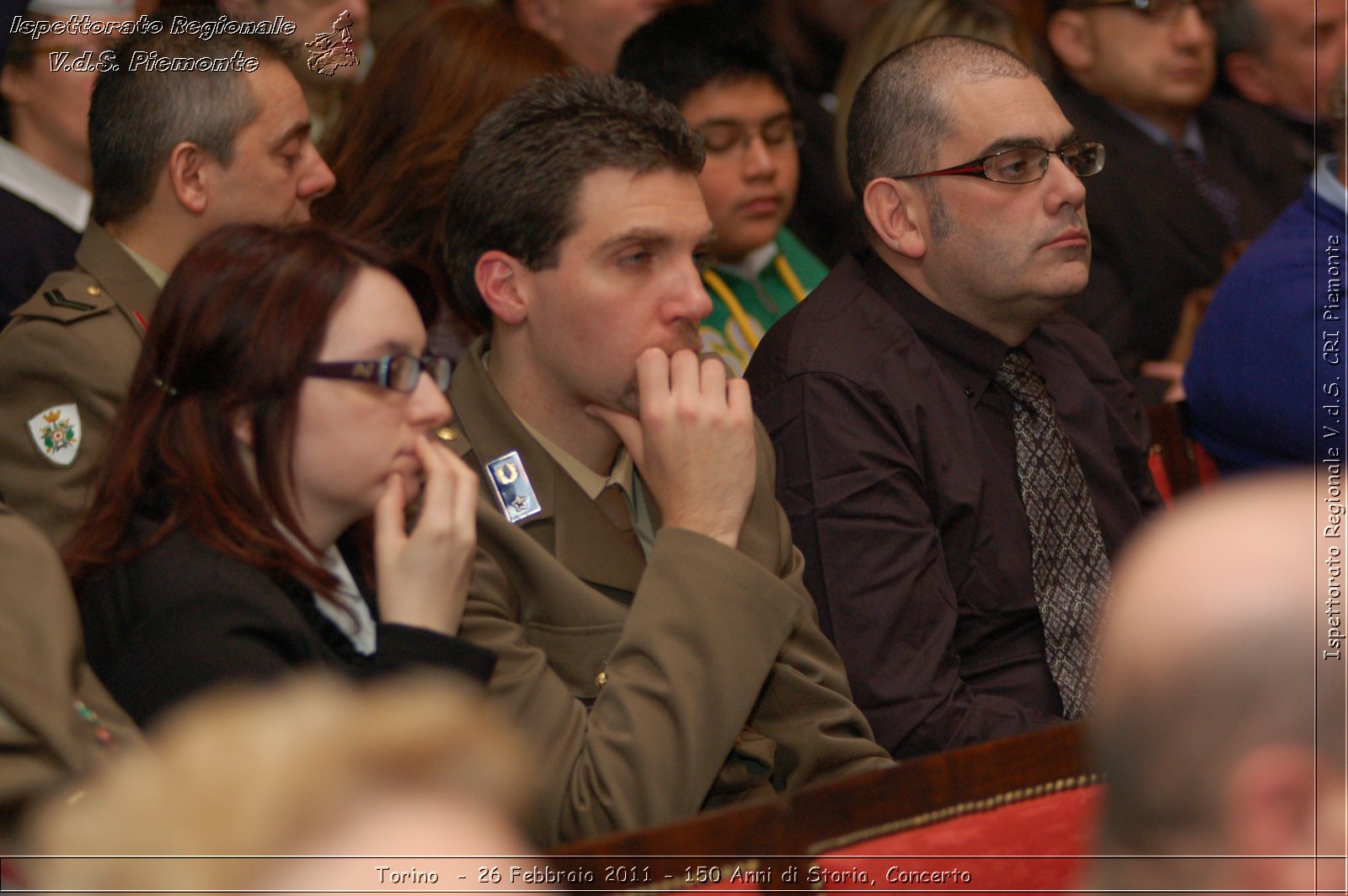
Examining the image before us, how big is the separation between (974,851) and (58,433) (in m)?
1.57

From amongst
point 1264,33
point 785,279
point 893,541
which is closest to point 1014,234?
point 893,541

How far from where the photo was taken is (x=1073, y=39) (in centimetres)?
424

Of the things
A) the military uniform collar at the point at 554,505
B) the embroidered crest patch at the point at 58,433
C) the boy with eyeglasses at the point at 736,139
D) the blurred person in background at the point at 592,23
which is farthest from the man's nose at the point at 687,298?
the blurred person in background at the point at 592,23

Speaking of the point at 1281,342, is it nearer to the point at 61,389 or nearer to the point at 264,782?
the point at 61,389

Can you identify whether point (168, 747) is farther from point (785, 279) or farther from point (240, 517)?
point (785, 279)

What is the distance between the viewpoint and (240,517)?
1.82 metres

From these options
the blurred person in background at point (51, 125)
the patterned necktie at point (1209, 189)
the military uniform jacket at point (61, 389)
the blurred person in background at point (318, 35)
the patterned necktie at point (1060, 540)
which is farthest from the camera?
the patterned necktie at point (1209, 189)

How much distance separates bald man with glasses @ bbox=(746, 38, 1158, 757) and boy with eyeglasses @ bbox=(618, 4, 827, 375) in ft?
2.34

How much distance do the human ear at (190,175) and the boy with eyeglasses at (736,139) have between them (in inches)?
47.9

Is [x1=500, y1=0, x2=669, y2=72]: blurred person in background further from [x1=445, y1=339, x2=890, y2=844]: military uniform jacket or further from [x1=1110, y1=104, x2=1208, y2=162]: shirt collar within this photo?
[x1=445, y1=339, x2=890, y2=844]: military uniform jacket

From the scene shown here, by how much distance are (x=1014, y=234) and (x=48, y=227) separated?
200 cm

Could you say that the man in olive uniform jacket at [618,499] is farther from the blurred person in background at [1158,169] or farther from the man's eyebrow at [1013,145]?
the blurred person in background at [1158,169]

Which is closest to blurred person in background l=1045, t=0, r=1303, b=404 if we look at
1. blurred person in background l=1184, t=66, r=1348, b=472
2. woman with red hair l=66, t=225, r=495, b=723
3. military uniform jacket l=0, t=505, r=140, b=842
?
blurred person in background l=1184, t=66, r=1348, b=472

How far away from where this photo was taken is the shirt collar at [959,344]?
2635mm
